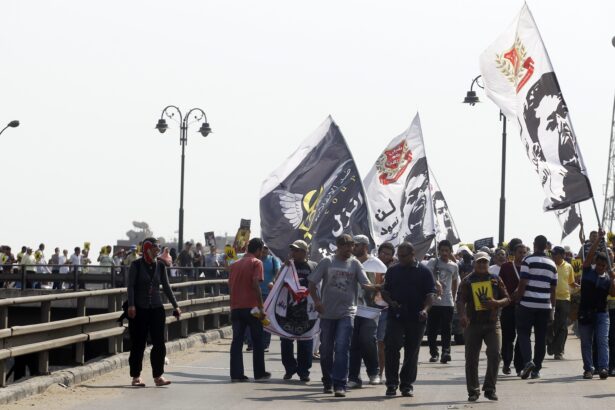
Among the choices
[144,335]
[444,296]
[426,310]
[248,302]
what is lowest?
[144,335]

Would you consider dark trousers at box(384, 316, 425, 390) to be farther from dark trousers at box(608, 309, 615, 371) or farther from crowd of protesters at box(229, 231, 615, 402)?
dark trousers at box(608, 309, 615, 371)

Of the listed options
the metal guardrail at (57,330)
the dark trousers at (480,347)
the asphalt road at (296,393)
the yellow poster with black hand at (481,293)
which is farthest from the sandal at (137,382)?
the yellow poster with black hand at (481,293)

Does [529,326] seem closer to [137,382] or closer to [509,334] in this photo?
[509,334]

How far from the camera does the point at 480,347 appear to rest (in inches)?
598

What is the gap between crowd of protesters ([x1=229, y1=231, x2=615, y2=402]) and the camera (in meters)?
15.4

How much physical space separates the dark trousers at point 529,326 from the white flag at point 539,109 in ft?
4.56

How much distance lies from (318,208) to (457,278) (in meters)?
2.91

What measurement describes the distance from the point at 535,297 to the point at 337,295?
293 centimetres

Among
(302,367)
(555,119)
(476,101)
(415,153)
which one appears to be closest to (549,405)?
(302,367)

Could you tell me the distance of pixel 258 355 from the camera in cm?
1741

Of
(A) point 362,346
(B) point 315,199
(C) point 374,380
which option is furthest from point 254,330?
(B) point 315,199

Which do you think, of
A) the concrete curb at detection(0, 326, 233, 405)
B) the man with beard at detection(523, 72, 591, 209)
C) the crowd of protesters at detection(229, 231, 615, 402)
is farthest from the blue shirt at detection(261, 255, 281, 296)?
the man with beard at detection(523, 72, 591, 209)

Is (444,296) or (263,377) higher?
(444,296)

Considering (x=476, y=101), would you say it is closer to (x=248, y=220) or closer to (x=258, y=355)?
(x=248, y=220)
